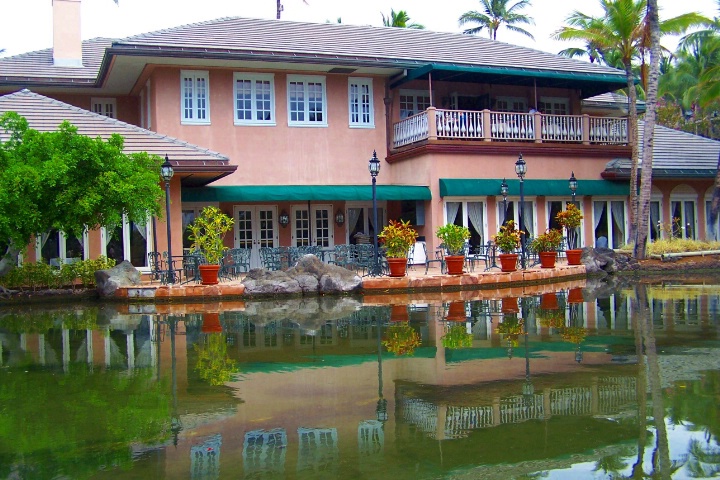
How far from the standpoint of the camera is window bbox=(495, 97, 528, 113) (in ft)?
87.4

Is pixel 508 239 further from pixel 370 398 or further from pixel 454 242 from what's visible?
pixel 370 398

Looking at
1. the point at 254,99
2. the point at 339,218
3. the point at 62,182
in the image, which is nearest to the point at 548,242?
the point at 339,218

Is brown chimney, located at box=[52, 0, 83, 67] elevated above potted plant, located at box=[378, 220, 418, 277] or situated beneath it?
elevated above

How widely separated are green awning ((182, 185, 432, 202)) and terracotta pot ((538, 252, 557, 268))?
4.25 m

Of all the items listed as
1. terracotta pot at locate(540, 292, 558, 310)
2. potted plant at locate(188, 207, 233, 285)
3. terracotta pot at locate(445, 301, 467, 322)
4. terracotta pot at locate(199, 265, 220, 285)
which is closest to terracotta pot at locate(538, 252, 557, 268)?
terracotta pot at locate(540, 292, 558, 310)

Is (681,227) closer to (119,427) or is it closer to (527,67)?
(527,67)

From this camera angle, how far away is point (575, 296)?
52.5 feet

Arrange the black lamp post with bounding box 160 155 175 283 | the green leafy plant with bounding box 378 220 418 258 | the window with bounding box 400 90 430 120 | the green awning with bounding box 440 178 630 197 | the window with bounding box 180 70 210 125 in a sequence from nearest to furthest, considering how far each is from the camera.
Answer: the black lamp post with bounding box 160 155 175 283, the green leafy plant with bounding box 378 220 418 258, the window with bounding box 180 70 210 125, the green awning with bounding box 440 178 630 197, the window with bounding box 400 90 430 120

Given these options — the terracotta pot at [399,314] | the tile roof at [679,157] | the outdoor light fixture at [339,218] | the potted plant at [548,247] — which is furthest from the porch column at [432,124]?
the terracotta pot at [399,314]

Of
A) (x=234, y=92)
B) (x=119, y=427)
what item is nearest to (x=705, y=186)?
(x=234, y=92)

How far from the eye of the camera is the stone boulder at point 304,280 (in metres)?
17.0

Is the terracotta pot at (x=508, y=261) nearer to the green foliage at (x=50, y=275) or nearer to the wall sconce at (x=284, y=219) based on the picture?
the wall sconce at (x=284, y=219)

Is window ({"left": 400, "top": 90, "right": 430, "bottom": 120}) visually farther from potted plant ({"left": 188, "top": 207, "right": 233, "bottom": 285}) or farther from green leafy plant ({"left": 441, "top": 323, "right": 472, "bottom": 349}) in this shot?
green leafy plant ({"left": 441, "top": 323, "right": 472, "bottom": 349})

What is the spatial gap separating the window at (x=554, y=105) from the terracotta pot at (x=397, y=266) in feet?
40.0
